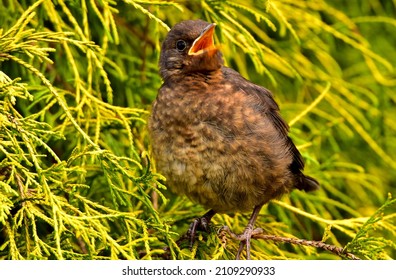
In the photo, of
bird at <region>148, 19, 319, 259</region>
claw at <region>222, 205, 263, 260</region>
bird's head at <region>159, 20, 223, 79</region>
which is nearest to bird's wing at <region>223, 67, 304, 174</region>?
bird at <region>148, 19, 319, 259</region>

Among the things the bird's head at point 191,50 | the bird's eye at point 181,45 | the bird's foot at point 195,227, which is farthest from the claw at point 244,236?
the bird's eye at point 181,45

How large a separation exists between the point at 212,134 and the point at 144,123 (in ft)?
1.38

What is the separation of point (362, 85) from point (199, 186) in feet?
6.17

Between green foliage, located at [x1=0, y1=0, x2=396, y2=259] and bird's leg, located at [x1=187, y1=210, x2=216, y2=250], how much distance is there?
4 cm

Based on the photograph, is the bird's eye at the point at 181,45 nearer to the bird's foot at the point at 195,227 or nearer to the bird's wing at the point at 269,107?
the bird's wing at the point at 269,107

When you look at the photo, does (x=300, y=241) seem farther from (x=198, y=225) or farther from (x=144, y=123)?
(x=144, y=123)

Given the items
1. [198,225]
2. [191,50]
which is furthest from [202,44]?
[198,225]

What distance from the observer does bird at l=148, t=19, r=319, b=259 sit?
2.92m

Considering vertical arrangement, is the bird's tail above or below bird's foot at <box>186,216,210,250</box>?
above

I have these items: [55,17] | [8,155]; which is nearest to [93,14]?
[55,17]

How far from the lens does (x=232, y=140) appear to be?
2932 mm

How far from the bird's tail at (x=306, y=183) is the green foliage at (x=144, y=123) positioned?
0.37ft

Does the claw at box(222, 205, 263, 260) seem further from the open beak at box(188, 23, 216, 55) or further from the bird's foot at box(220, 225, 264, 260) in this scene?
the open beak at box(188, 23, 216, 55)

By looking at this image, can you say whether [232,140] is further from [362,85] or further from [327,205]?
[362,85]
